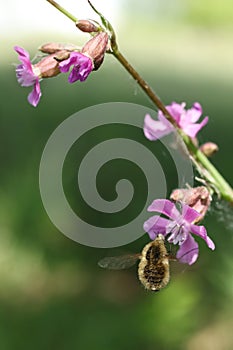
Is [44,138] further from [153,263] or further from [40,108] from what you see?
[153,263]

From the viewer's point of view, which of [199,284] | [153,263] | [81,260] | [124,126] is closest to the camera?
[153,263]

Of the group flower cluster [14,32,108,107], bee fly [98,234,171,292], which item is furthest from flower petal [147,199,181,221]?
flower cluster [14,32,108,107]

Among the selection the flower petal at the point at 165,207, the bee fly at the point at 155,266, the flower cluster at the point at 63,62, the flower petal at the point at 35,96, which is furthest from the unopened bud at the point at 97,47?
the bee fly at the point at 155,266

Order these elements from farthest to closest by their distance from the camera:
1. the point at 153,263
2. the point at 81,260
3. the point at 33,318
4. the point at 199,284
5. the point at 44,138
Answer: the point at 44,138 < the point at 81,260 < the point at 199,284 < the point at 33,318 < the point at 153,263

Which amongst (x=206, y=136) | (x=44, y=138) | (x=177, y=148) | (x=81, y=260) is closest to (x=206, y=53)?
(x=206, y=136)

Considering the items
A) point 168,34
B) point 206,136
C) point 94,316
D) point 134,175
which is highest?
point 94,316

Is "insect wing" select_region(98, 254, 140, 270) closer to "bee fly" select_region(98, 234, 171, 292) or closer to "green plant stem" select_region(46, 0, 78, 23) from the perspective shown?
"bee fly" select_region(98, 234, 171, 292)
